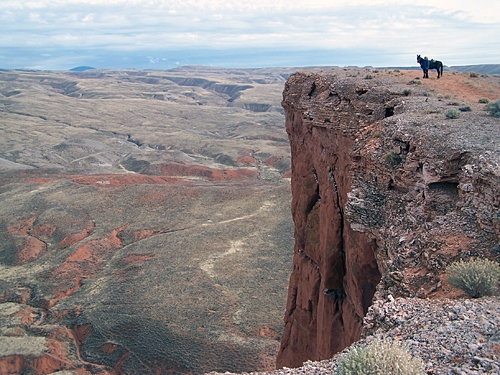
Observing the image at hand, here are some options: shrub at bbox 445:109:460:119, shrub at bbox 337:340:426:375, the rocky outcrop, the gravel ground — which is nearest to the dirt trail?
the rocky outcrop

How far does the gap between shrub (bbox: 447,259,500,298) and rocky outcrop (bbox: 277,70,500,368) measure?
460mm

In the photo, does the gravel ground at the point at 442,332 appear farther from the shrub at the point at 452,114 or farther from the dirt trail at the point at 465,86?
the dirt trail at the point at 465,86

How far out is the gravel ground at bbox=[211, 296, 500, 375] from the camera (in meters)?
5.76

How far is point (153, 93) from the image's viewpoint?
577ft

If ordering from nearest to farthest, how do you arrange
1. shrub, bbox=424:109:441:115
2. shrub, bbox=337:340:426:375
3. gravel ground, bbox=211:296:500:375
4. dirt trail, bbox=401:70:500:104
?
shrub, bbox=337:340:426:375
gravel ground, bbox=211:296:500:375
shrub, bbox=424:109:441:115
dirt trail, bbox=401:70:500:104

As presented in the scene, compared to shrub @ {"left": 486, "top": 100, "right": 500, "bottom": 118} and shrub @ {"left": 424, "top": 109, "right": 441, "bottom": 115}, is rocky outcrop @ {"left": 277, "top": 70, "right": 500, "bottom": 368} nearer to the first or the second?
shrub @ {"left": 424, "top": 109, "right": 441, "bottom": 115}

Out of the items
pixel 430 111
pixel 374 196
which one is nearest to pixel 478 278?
pixel 374 196

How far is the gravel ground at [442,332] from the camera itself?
18.9 ft

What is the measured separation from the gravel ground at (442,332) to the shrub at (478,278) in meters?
0.24

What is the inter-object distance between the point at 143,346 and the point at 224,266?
31.0ft

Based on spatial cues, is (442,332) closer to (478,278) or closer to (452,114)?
(478,278)

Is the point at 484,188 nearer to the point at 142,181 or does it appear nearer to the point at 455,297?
the point at 455,297

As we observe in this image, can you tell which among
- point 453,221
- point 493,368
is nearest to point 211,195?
point 453,221

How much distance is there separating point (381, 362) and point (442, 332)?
4.59 feet
